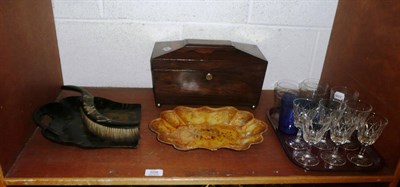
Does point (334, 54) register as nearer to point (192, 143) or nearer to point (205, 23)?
point (205, 23)

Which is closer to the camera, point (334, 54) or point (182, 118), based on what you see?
point (182, 118)

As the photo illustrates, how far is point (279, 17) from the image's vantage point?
1.19 metres

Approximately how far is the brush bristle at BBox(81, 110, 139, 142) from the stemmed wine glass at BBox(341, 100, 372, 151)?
24.6 inches

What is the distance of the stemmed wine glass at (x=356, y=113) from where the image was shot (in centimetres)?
90

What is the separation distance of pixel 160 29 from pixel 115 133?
466mm

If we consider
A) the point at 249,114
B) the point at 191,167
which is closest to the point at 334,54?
the point at 249,114

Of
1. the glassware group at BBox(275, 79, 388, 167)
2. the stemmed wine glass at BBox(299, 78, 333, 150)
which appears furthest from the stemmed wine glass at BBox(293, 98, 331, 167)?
the stemmed wine glass at BBox(299, 78, 333, 150)

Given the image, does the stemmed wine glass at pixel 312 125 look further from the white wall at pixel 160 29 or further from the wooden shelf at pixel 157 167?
the white wall at pixel 160 29

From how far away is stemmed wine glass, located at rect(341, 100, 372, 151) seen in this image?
0.90 metres

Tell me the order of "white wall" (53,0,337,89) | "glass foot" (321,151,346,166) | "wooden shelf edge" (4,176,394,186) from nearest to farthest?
"wooden shelf edge" (4,176,394,186), "glass foot" (321,151,346,166), "white wall" (53,0,337,89)

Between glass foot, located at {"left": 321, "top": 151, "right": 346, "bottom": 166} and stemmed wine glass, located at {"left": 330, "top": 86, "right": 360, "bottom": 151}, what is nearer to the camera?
glass foot, located at {"left": 321, "top": 151, "right": 346, "bottom": 166}

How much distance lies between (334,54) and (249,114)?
0.43 meters

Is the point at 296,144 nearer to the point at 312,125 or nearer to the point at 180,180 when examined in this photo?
the point at 312,125

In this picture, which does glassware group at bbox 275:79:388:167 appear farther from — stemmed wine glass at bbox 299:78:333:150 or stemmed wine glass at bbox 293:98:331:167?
stemmed wine glass at bbox 299:78:333:150
